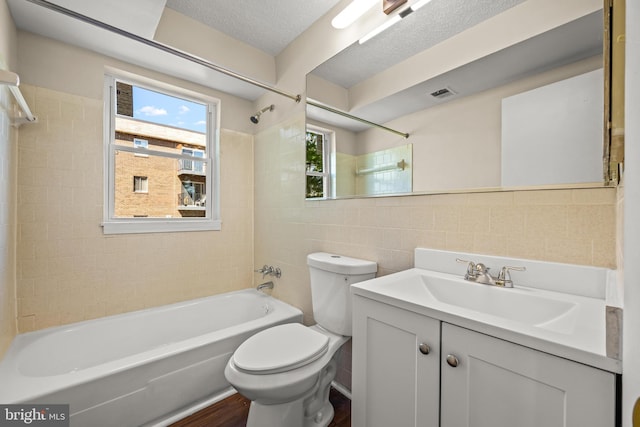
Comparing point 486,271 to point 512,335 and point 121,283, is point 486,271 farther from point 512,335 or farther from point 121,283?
point 121,283

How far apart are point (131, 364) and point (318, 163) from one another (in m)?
1.56

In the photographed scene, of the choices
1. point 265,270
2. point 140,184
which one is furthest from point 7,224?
point 265,270

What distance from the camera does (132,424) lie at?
1.36 meters

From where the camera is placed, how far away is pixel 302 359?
1.26 meters

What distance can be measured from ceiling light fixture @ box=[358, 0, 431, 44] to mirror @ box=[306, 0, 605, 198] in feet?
0.07

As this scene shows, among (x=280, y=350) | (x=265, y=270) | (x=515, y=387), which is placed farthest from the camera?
(x=265, y=270)

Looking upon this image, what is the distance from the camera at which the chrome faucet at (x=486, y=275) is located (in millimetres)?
1047

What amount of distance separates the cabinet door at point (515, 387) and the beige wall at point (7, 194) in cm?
215

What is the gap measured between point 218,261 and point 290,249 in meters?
0.76

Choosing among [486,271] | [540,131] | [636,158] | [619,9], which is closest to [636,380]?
[636,158]

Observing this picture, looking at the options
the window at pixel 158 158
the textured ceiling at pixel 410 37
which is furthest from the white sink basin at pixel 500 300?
the window at pixel 158 158

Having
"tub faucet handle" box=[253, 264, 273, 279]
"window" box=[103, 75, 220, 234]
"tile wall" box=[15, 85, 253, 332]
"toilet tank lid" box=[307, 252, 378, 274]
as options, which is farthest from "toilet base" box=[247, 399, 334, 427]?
"window" box=[103, 75, 220, 234]

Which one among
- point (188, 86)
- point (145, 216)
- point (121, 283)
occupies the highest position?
point (188, 86)

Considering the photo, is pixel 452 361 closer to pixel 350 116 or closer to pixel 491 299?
pixel 491 299
